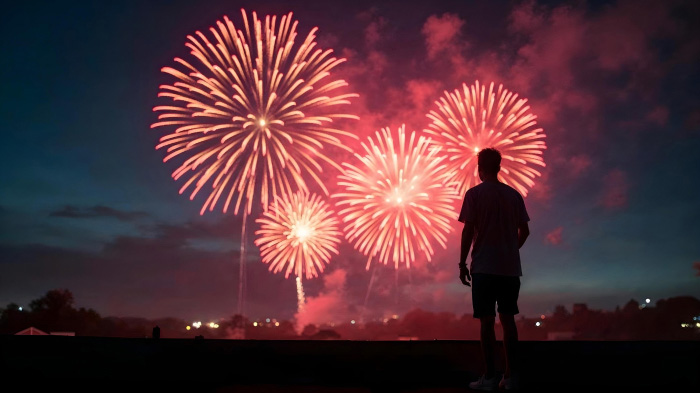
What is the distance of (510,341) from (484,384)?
0.51 metres

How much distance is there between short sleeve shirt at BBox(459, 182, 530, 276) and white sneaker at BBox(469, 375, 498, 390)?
105cm

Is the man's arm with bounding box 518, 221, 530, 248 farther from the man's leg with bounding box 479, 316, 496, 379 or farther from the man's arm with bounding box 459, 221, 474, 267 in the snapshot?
the man's leg with bounding box 479, 316, 496, 379

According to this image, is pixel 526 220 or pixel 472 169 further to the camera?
pixel 472 169

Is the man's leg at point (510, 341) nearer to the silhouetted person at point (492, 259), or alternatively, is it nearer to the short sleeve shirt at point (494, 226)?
the silhouetted person at point (492, 259)

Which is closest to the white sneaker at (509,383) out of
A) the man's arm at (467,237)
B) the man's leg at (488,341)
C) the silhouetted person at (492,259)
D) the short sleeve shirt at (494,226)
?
the silhouetted person at (492,259)

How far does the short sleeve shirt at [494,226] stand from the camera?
6.05 m

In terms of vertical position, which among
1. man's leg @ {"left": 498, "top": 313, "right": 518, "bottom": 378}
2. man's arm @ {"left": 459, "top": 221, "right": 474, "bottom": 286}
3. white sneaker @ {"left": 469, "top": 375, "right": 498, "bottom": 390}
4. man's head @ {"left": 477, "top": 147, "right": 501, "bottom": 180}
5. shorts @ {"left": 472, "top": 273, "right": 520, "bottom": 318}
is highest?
man's head @ {"left": 477, "top": 147, "right": 501, "bottom": 180}

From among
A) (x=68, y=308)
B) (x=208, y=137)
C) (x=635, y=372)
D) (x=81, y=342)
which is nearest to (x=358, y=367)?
(x=635, y=372)

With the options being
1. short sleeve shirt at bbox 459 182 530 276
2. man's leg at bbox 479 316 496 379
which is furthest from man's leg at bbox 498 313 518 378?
short sleeve shirt at bbox 459 182 530 276

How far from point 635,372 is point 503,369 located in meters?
1.30

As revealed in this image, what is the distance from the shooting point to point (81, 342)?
6.85m

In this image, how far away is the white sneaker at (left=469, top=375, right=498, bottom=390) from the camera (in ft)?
18.7

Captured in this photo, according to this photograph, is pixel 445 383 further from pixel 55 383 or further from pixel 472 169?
pixel 472 169

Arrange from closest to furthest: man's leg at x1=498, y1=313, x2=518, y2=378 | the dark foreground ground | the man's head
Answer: man's leg at x1=498, y1=313, x2=518, y2=378 → the dark foreground ground → the man's head
